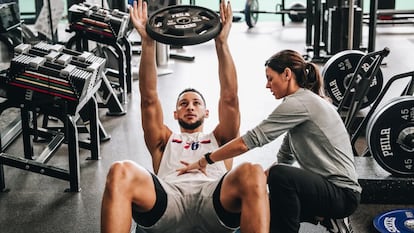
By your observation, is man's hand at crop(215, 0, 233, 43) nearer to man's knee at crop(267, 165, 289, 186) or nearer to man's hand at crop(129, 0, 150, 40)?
man's hand at crop(129, 0, 150, 40)

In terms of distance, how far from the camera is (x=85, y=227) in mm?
3092

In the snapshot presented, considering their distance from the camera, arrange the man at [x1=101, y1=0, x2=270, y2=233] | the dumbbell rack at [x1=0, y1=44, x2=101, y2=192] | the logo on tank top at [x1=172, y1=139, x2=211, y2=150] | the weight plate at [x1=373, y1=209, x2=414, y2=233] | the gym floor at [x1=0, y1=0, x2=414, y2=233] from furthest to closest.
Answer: the dumbbell rack at [x1=0, y1=44, x2=101, y2=192] → the gym floor at [x1=0, y1=0, x2=414, y2=233] → the weight plate at [x1=373, y1=209, x2=414, y2=233] → the logo on tank top at [x1=172, y1=139, x2=211, y2=150] → the man at [x1=101, y1=0, x2=270, y2=233]

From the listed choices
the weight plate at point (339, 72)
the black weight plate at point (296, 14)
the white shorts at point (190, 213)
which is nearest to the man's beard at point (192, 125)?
the white shorts at point (190, 213)

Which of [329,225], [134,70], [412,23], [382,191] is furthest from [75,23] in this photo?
[412,23]

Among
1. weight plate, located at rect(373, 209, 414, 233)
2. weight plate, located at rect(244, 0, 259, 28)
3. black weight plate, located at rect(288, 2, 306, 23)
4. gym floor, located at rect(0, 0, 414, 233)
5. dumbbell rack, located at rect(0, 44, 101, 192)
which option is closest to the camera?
weight plate, located at rect(373, 209, 414, 233)

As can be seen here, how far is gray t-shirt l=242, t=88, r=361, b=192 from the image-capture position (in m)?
2.44

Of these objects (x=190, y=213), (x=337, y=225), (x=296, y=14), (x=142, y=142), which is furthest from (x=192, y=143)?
(x=296, y=14)

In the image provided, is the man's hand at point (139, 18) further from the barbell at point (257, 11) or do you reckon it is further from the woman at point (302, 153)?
the barbell at point (257, 11)

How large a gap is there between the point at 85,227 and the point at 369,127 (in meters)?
1.49

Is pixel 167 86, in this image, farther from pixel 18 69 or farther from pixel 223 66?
pixel 223 66

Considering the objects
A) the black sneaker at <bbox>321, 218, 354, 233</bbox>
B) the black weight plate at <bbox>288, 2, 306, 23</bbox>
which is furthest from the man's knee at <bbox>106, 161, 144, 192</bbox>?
the black weight plate at <bbox>288, 2, 306, 23</bbox>

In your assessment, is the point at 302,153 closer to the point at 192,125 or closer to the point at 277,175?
the point at 277,175

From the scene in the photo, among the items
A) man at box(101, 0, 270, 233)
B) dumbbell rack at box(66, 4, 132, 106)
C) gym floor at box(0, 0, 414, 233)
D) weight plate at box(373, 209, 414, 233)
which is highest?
dumbbell rack at box(66, 4, 132, 106)

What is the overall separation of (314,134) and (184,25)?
2.10ft
